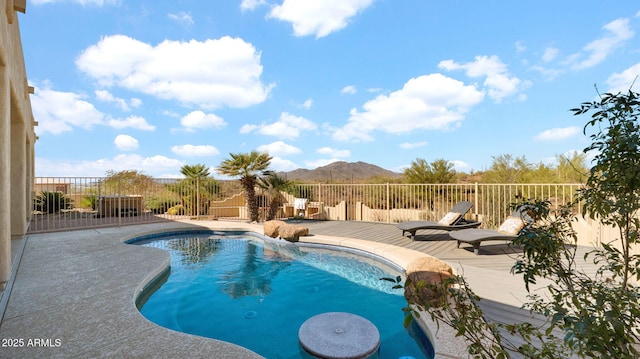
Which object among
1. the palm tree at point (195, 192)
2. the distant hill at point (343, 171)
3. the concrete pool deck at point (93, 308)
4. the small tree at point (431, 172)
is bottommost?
the concrete pool deck at point (93, 308)

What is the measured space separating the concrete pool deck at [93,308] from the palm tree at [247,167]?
5.48 metres

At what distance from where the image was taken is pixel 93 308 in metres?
3.56

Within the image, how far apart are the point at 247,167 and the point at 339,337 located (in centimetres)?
965

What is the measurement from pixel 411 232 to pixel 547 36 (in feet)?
19.6

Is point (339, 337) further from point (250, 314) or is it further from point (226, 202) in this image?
point (226, 202)

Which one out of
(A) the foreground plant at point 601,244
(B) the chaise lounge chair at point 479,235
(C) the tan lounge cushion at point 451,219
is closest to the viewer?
(A) the foreground plant at point 601,244

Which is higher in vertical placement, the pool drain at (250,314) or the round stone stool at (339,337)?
the round stone stool at (339,337)

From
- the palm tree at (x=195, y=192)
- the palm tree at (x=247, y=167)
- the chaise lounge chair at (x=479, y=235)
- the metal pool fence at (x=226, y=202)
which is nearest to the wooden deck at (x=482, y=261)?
the chaise lounge chair at (x=479, y=235)

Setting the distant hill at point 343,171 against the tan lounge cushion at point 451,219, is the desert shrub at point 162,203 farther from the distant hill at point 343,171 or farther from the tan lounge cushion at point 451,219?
the distant hill at point 343,171

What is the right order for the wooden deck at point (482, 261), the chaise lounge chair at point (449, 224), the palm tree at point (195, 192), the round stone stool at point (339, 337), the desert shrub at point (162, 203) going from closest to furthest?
the round stone stool at point (339, 337), the wooden deck at point (482, 261), the chaise lounge chair at point (449, 224), the palm tree at point (195, 192), the desert shrub at point (162, 203)

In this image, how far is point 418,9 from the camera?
28.2 feet

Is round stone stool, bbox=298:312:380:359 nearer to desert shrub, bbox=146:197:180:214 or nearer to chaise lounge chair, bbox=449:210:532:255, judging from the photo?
chaise lounge chair, bbox=449:210:532:255

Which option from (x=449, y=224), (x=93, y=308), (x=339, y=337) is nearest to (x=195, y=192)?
(x=93, y=308)

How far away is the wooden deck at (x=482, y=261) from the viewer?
359 centimetres
